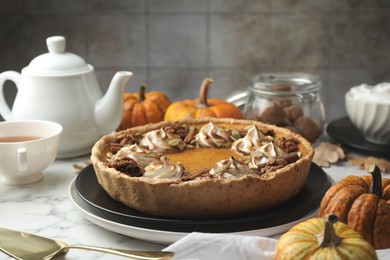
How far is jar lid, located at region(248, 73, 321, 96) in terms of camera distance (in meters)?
2.13

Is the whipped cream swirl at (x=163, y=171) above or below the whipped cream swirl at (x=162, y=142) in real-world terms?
above

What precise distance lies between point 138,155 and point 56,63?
52 cm

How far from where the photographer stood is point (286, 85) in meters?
2.14

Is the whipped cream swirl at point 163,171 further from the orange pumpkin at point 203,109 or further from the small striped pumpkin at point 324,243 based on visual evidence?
the orange pumpkin at point 203,109

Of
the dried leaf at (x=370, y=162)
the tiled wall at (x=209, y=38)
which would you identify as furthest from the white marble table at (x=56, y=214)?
the tiled wall at (x=209, y=38)

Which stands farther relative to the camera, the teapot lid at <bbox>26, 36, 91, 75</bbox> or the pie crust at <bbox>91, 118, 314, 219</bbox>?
the teapot lid at <bbox>26, 36, 91, 75</bbox>

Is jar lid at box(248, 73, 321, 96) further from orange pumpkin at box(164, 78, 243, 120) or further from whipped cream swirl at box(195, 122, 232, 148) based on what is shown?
whipped cream swirl at box(195, 122, 232, 148)

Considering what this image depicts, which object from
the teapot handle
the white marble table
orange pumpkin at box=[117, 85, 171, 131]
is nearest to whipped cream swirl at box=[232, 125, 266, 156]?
the white marble table

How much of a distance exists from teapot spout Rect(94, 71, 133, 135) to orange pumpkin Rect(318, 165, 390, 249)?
33.3 inches

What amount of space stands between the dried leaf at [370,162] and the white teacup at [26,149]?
0.86 metres

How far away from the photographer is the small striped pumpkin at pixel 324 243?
3.58 ft

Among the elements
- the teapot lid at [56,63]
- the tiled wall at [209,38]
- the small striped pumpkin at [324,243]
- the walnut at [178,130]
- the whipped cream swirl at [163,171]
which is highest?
the teapot lid at [56,63]

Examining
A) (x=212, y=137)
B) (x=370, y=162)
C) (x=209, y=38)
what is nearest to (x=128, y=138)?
(x=212, y=137)

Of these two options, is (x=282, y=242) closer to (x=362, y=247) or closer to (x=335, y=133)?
(x=362, y=247)
